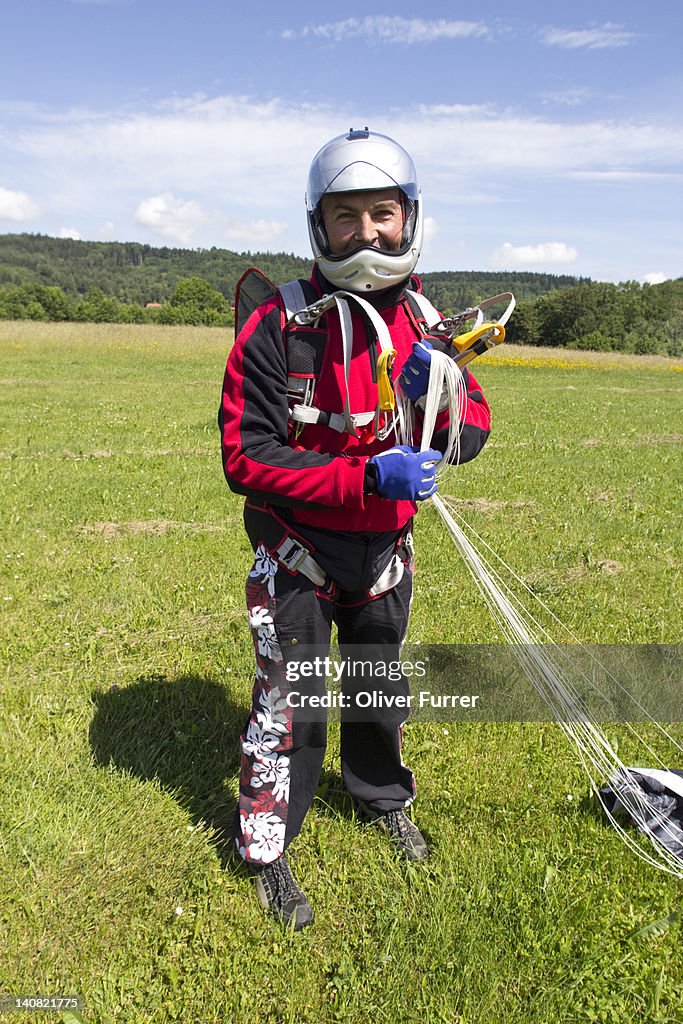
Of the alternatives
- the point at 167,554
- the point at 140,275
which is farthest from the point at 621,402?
the point at 140,275

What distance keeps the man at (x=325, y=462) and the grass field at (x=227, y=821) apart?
34cm

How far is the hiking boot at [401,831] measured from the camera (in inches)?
130

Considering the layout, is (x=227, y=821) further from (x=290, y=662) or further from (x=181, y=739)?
(x=290, y=662)

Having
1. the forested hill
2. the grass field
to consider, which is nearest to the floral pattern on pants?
the grass field

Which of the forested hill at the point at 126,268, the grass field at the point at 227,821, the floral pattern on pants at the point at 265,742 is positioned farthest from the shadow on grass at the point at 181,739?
the forested hill at the point at 126,268

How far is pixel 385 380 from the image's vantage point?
2488mm

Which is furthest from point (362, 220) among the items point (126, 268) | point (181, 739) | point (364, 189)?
point (126, 268)

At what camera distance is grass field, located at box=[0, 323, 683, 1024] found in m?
2.66

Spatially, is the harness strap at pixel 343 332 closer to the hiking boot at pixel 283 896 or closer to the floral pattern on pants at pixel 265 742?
the floral pattern on pants at pixel 265 742

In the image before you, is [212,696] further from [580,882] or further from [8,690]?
[580,882]

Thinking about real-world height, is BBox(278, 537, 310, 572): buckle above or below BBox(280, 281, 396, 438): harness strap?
below

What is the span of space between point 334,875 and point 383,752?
583 millimetres

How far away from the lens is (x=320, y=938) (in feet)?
A: 9.49

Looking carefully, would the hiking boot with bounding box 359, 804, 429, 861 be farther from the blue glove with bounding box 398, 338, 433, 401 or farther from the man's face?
the man's face
